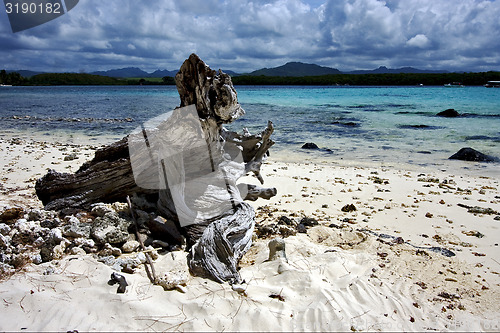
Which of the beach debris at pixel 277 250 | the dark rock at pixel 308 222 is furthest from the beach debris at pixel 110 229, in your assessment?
the dark rock at pixel 308 222

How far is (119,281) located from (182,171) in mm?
2223

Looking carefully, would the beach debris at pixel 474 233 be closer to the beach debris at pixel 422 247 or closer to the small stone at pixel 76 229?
the beach debris at pixel 422 247

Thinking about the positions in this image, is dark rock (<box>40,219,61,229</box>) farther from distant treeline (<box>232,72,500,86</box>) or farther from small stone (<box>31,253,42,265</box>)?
distant treeline (<box>232,72,500,86</box>)

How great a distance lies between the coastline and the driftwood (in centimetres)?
65

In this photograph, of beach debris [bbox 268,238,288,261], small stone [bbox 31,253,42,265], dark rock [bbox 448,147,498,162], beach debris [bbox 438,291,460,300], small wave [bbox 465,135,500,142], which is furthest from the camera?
small wave [bbox 465,135,500,142]

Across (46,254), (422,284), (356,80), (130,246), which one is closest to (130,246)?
(130,246)

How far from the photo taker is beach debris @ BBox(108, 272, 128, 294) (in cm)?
334

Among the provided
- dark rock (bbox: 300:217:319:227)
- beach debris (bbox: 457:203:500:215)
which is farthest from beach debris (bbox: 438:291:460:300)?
beach debris (bbox: 457:203:500:215)

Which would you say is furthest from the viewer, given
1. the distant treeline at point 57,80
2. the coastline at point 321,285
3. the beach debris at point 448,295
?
the distant treeline at point 57,80

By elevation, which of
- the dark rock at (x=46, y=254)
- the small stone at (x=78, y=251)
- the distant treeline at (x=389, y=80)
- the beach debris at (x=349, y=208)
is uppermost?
the distant treeline at (x=389, y=80)

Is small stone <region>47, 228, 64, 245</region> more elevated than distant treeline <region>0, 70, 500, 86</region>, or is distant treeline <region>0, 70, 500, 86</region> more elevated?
distant treeline <region>0, 70, 500, 86</region>

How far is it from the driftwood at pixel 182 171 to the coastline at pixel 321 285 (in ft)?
2.13

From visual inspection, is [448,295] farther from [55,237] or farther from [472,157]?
[472,157]

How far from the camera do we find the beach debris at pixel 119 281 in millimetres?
3342
